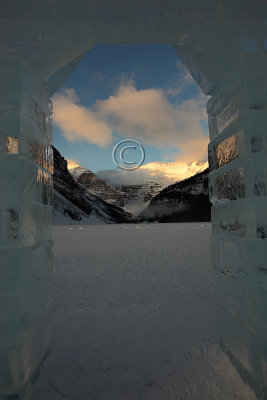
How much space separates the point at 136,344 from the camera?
90.3 inches

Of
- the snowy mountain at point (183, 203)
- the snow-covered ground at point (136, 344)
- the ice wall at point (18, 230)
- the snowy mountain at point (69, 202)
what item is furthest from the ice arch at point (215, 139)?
the snowy mountain at point (183, 203)

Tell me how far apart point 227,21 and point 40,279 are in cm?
241

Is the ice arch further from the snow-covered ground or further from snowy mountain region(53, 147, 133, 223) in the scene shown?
snowy mountain region(53, 147, 133, 223)

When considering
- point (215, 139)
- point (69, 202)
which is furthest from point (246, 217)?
point (69, 202)

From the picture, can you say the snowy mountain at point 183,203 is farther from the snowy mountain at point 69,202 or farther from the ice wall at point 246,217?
the ice wall at point 246,217

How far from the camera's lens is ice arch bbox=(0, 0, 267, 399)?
1.58m

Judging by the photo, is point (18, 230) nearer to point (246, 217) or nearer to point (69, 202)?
point (246, 217)

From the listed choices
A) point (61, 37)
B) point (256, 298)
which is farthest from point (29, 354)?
point (61, 37)

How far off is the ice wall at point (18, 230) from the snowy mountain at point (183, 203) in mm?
66608

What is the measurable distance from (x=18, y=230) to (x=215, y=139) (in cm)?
177

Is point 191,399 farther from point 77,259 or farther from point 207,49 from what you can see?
point 77,259

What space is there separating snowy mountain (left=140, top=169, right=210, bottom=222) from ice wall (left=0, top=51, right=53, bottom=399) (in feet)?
219

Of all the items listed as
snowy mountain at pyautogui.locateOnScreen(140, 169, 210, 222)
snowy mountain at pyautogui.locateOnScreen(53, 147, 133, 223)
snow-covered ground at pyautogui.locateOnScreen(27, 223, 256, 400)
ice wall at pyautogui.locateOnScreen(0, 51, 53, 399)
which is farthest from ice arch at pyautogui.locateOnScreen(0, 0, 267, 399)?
snowy mountain at pyautogui.locateOnScreen(140, 169, 210, 222)

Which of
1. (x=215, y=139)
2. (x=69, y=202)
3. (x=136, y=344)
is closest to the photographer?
(x=215, y=139)
